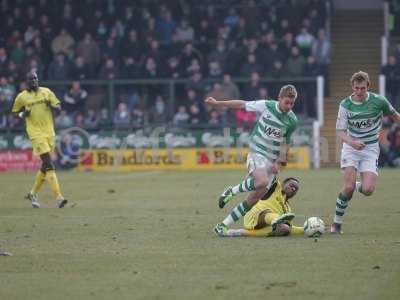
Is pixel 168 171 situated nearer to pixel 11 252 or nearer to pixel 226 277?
pixel 11 252

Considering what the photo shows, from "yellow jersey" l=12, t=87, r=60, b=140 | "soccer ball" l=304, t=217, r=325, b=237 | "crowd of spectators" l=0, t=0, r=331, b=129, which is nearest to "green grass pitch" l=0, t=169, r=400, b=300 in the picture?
"soccer ball" l=304, t=217, r=325, b=237

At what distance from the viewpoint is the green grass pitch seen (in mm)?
9508

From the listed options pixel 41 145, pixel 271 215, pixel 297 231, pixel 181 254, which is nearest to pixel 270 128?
pixel 271 215

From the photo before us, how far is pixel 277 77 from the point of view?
31203 mm

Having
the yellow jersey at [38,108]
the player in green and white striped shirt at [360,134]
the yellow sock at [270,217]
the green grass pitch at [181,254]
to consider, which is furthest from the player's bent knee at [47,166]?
the player in green and white striped shirt at [360,134]

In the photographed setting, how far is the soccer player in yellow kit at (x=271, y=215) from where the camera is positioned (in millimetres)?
13359

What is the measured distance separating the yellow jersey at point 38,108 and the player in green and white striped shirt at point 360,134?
7.03 metres

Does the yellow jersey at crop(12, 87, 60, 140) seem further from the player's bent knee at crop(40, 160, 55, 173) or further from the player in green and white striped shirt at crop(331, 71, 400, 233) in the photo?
the player in green and white striped shirt at crop(331, 71, 400, 233)

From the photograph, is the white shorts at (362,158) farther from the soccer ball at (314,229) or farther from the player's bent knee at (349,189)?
the soccer ball at (314,229)

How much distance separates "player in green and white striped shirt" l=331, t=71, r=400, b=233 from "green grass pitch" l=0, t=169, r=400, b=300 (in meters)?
0.59

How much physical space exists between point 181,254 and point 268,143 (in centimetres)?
227

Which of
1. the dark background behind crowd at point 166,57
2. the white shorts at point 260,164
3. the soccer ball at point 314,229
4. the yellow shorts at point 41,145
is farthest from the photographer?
the dark background behind crowd at point 166,57

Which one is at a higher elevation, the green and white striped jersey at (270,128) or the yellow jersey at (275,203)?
the green and white striped jersey at (270,128)

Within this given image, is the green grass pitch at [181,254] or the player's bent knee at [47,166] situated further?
the player's bent knee at [47,166]
